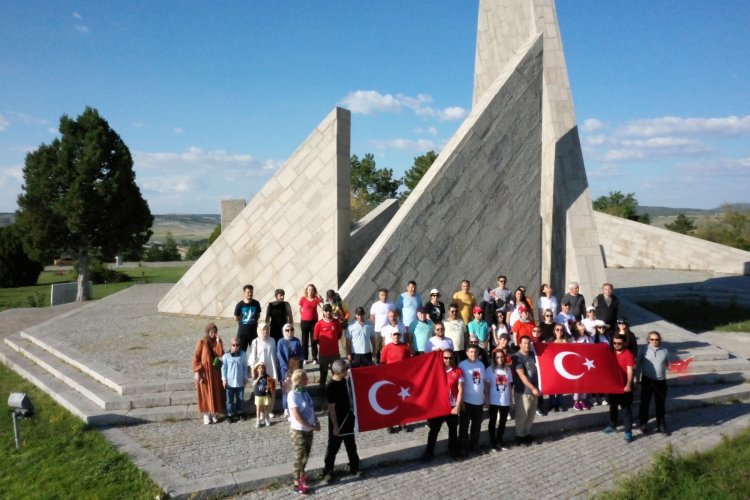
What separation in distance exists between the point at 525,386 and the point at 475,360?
2.83 ft

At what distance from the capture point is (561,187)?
1280 cm

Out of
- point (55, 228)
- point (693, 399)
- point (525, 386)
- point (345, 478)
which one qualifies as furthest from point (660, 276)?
point (55, 228)

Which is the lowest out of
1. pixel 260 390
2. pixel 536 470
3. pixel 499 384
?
pixel 536 470

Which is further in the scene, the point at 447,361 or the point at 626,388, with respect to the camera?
the point at 626,388

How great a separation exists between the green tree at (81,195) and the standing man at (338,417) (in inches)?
794

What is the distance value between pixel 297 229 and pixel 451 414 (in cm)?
812

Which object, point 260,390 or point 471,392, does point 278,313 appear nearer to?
point 260,390

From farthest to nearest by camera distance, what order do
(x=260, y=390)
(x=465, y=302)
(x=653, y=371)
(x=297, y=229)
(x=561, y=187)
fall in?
(x=297, y=229) → (x=561, y=187) → (x=465, y=302) → (x=260, y=390) → (x=653, y=371)

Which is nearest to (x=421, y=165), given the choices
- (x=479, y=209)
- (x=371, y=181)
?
(x=371, y=181)

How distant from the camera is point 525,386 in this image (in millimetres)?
6750

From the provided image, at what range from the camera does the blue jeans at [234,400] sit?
7.38 meters

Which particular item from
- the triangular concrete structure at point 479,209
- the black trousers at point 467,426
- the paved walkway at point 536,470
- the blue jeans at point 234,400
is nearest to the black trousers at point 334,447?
the paved walkway at point 536,470

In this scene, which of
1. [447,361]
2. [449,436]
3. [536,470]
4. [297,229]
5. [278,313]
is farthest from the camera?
[297,229]

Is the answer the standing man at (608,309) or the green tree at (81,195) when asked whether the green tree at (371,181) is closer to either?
the green tree at (81,195)
